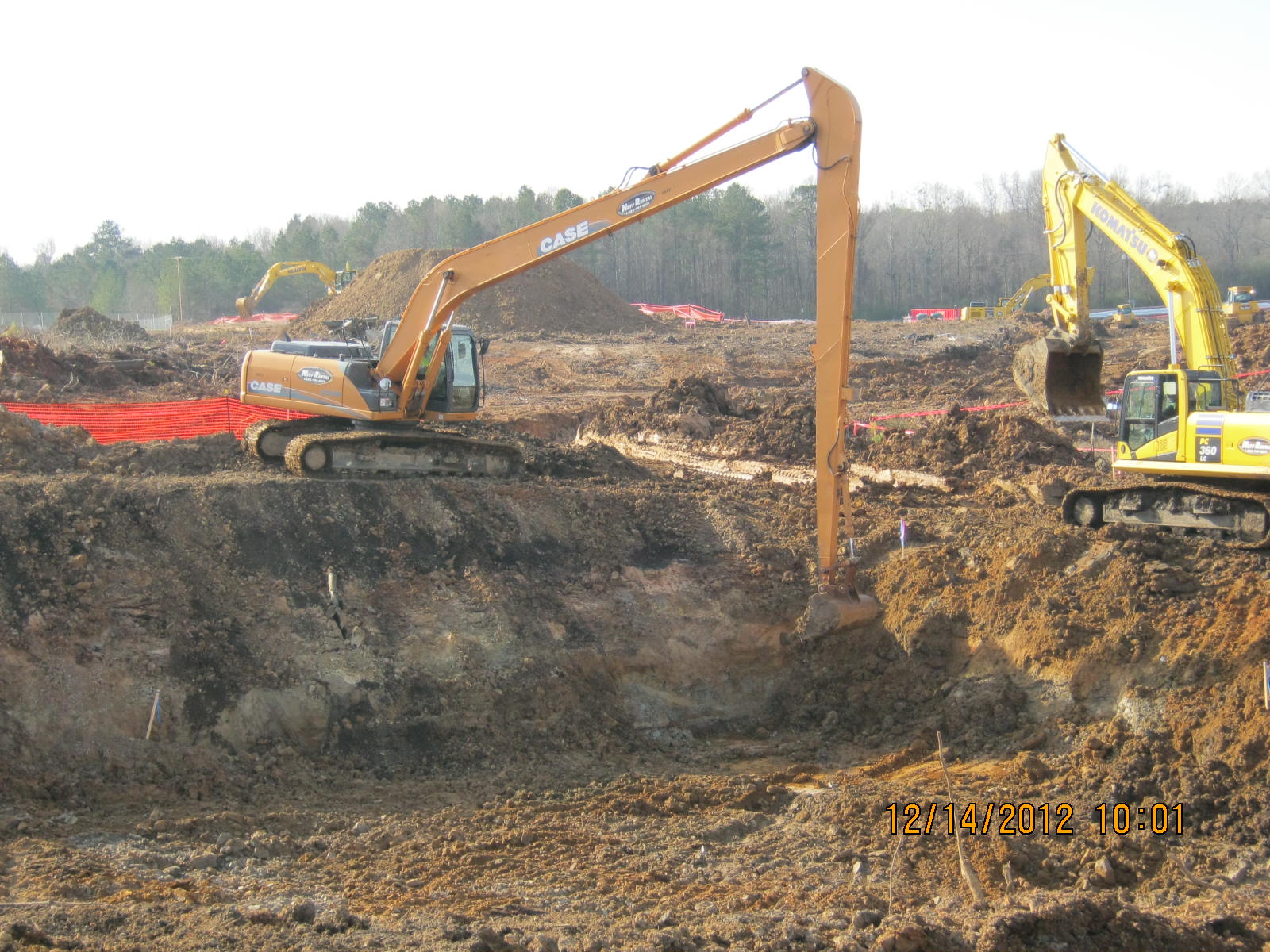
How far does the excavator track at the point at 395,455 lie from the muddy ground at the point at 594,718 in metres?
0.84

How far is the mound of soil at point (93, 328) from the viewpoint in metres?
33.7

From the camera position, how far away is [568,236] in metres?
11.7

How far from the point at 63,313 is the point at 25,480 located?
90.1 ft

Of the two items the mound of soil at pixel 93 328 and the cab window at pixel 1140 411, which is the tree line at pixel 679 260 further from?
the cab window at pixel 1140 411

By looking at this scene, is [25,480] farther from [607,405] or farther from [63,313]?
[63,313]

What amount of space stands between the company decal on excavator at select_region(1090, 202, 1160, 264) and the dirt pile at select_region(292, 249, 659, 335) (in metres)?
26.2

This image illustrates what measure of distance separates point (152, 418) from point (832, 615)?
12.6 metres

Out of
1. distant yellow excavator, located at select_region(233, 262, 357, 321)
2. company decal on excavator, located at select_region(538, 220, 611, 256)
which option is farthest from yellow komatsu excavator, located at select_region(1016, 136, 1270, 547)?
distant yellow excavator, located at select_region(233, 262, 357, 321)

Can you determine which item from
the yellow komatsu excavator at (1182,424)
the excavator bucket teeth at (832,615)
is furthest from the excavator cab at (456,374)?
the yellow komatsu excavator at (1182,424)

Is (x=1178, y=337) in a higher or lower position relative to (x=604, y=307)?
lower

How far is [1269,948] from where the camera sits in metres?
5.66

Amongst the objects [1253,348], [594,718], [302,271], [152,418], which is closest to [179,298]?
[302,271]

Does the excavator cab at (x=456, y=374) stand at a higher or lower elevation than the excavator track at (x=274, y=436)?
higher

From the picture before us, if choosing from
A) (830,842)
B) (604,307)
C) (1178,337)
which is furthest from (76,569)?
(604,307)
